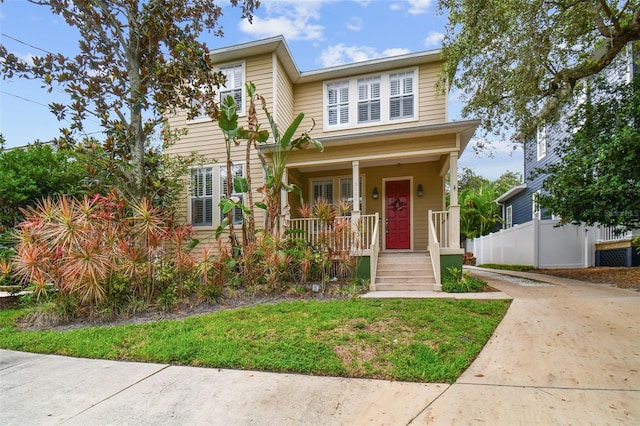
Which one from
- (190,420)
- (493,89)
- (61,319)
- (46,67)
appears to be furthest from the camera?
(493,89)

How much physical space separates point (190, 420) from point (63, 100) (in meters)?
8.25

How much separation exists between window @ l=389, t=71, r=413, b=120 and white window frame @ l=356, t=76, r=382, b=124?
0.38 meters

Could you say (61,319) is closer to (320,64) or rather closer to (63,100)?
(63,100)

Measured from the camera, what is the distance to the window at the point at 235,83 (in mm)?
10820

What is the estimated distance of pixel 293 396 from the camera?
309 cm

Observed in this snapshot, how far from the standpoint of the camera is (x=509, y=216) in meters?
19.8

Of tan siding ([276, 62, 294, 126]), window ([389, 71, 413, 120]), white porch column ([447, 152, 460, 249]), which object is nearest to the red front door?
window ([389, 71, 413, 120])

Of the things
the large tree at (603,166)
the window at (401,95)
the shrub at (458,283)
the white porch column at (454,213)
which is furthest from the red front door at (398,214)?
the large tree at (603,166)

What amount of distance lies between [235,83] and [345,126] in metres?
3.81

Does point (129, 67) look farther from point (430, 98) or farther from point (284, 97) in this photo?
point (430, 98)

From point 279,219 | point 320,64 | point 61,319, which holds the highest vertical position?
point 320,64

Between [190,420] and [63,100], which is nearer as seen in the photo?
[190,420]

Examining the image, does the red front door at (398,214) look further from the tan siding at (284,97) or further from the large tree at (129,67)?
the large tree at (129,67)

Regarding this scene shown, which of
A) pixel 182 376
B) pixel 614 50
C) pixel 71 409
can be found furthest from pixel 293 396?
pixel 614 50
